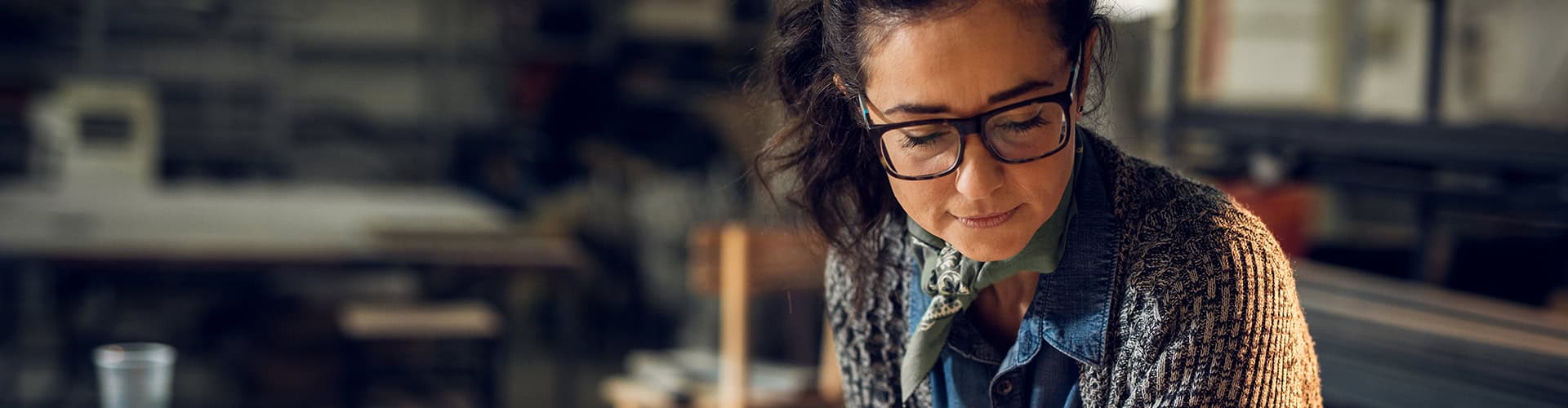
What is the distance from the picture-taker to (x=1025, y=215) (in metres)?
0.92

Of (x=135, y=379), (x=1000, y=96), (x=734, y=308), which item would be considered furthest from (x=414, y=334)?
(x=1000, y=96)

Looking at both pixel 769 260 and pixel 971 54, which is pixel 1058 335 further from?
pixel 769 260

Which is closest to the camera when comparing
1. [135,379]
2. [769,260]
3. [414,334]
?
[135,379]

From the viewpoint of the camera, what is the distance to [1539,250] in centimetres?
211

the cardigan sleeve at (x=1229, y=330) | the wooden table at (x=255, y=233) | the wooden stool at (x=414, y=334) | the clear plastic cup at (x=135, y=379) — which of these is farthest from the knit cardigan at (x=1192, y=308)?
the wooden table at (x=255, y=233)

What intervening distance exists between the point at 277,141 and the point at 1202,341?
7.13 meters

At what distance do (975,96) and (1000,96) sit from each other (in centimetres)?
2

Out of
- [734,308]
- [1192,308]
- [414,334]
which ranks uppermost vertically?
[1192,308]

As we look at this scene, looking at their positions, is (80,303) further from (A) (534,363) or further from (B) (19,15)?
(B) (19,15)

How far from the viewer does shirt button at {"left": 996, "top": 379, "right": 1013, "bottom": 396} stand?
3.46 ft

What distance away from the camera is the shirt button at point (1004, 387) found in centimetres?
105

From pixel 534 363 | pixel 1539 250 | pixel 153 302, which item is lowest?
pixel 534 363

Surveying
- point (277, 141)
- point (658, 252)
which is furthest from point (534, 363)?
point (277, 141)

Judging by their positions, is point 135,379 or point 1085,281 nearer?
point 1085,281
